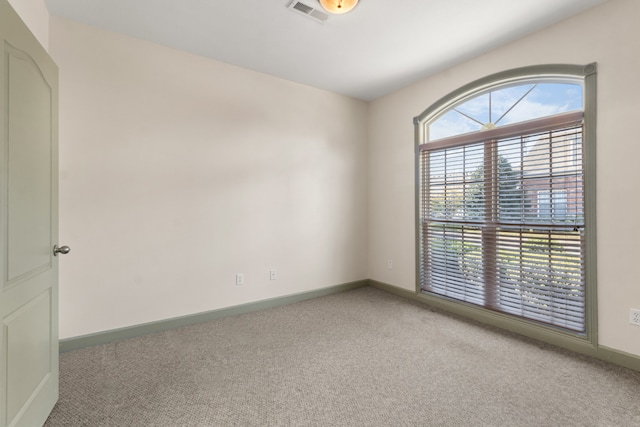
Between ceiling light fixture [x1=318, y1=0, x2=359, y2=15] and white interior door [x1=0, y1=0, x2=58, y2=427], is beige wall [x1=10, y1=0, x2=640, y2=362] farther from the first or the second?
ceiling light fixture [x1=318, y1=0, x2=359, y2=15]

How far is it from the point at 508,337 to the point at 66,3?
14.9ft

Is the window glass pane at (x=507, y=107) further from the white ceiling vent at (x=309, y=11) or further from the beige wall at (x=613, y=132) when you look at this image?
the white ceiling vent at (x=309, y=11)

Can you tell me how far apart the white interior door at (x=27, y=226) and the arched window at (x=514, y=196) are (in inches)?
134

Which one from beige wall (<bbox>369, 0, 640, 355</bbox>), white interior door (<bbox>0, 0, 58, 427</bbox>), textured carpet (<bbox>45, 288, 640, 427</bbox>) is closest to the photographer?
white interior door (<bbox>0, 0, 58, 427</bbox>)

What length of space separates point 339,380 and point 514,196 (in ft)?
7.57

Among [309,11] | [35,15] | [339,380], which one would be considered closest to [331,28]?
[309,11]

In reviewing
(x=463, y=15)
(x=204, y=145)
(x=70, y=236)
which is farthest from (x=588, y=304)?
(x=70, y=236)

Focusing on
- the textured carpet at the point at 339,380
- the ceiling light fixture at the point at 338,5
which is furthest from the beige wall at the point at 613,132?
the ceiling light fixture at the point at 338,5

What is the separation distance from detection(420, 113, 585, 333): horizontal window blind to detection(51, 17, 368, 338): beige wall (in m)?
1.35

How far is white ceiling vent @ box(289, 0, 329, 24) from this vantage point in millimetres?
2244

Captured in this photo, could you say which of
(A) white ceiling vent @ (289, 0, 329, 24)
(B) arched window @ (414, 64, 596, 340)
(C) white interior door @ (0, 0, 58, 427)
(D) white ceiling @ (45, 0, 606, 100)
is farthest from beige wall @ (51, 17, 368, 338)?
(B) arched window @ (414, 64, 596, 340)

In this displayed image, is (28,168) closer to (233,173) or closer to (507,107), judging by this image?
(233,173)

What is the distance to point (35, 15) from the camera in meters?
2.06

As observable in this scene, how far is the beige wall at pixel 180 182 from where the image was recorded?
245 centimetres
